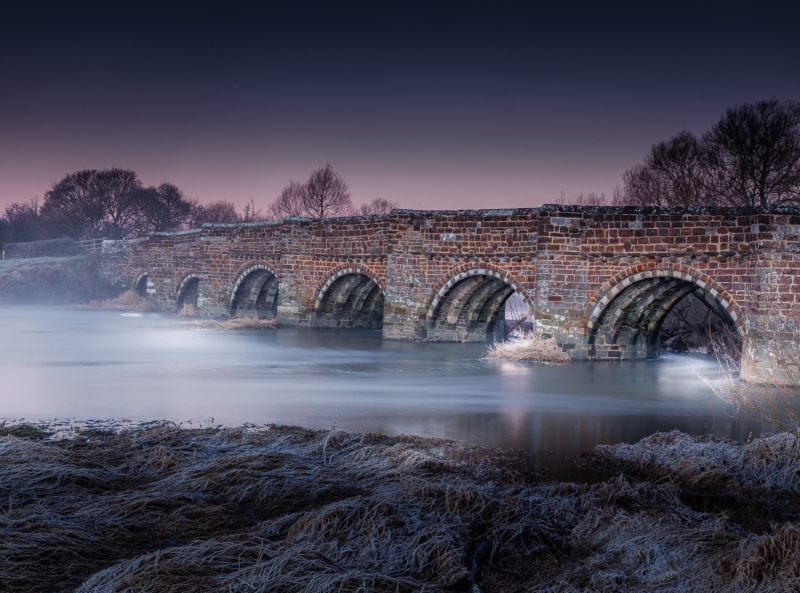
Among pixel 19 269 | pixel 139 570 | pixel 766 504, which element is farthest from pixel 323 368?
pixel 19 269

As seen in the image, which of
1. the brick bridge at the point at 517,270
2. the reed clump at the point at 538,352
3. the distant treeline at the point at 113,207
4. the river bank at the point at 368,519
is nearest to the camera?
the river bank at the point at 368,519

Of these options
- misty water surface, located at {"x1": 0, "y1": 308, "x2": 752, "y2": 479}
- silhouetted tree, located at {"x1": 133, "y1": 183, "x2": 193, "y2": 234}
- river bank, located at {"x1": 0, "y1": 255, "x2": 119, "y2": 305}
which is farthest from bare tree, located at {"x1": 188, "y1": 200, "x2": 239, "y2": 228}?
misty water surface, located at {"x1": 0, "y1": 308, "x2": 752, "y2": 479}

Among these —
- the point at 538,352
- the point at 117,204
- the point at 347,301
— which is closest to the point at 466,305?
the point at 538,352

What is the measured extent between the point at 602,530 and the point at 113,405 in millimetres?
7853

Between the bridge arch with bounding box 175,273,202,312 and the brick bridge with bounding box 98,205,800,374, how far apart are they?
2999 mm

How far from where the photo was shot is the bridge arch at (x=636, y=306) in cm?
1681

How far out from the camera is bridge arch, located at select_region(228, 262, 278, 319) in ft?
102

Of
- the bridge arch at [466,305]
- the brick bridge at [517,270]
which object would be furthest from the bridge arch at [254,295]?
the bridge arch at [466,305]

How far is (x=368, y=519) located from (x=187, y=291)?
105ft

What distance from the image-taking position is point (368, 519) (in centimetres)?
553

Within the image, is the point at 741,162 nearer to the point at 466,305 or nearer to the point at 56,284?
the point at 466,305

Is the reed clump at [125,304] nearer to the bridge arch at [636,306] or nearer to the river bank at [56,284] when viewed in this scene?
the river bank at [56,284]

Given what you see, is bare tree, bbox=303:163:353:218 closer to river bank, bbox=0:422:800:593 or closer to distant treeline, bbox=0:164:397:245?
distant treeline, bbox=0:164:397:245

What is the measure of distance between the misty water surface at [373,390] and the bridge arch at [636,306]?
1.89ft
